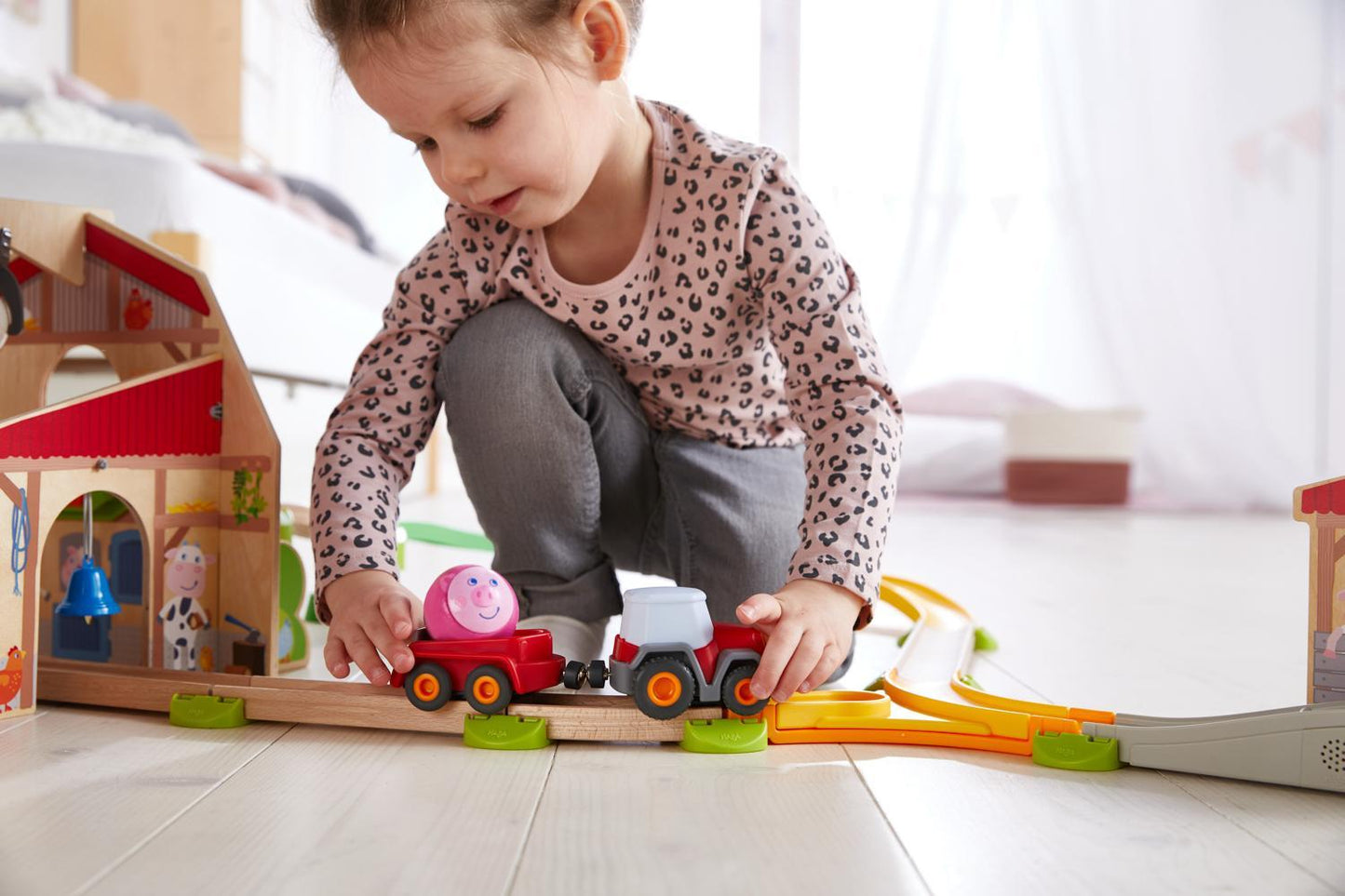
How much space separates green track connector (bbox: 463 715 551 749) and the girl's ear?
48 centimetres

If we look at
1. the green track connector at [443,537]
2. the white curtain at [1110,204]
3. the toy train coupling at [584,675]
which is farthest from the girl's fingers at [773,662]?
the white curtain at [1110,204]

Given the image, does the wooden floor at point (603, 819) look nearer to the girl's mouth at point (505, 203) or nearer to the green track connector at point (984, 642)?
the green track connector at point (984, 642)

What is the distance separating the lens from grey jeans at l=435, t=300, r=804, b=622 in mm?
959

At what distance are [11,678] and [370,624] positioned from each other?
0.75 feet

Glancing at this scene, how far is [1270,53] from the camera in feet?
10.00

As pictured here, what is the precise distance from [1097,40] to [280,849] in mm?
3163

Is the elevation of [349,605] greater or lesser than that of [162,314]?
lesser

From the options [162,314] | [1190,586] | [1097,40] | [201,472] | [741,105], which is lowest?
[1190,586]

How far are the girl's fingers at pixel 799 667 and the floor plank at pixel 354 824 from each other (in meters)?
0.15

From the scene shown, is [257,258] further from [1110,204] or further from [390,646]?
[1110,204]

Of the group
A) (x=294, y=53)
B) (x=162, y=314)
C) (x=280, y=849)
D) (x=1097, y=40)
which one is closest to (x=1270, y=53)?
(x=1097, y=40)

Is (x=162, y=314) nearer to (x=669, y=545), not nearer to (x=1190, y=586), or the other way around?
Answer: (x=669, y=545)

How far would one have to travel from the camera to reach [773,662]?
689 mm

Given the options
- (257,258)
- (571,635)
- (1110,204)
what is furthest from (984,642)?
(1110,204)
